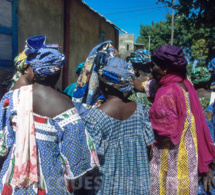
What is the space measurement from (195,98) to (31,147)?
1554 millimetres

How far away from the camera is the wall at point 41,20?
4.61m

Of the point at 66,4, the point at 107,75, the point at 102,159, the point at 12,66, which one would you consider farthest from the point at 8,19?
the point at 102,159

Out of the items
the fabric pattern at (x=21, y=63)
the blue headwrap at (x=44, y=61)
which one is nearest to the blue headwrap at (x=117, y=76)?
the blue headwrap at (x=44, y=61)

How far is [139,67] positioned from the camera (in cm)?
320

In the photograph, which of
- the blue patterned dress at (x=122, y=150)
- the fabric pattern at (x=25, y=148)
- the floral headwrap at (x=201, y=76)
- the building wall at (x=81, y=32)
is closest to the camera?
the fabric pattern at (x=25, y=148)

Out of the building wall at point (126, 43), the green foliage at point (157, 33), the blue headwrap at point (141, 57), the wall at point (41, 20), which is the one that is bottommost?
the blue headwrap at point (141, 57)

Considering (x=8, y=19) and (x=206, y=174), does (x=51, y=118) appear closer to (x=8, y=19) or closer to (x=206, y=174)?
(x=206, y=174)

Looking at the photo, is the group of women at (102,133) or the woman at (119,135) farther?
the woman at (119,135)

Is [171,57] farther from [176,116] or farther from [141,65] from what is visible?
[141,65]

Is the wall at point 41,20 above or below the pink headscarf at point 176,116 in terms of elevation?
above

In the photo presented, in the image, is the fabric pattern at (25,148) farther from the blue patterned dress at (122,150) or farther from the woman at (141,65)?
the woman at (141,65)

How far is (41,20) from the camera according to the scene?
17.3 ft

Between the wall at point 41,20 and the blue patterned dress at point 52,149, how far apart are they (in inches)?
124

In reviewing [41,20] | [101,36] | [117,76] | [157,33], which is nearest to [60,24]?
[41,20]
